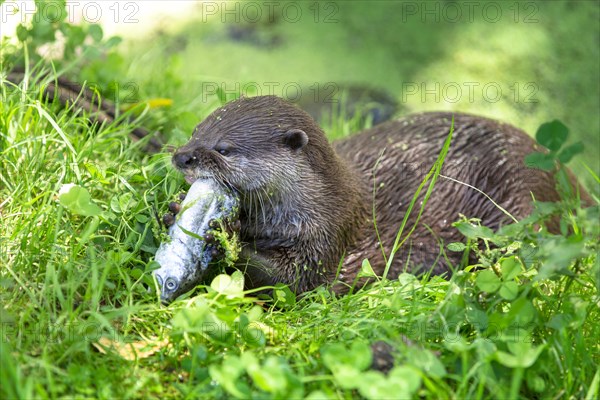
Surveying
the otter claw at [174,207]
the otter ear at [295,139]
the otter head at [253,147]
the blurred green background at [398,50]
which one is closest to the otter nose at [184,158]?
the otter head at [253,147]

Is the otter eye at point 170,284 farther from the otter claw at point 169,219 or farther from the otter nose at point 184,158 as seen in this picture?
the otter nose at point 184,158

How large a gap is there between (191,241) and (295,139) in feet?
1.60

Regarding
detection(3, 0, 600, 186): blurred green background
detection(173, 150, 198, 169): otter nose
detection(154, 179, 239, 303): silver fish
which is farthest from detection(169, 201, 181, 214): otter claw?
detection(3, 0, 600, 186): blurred green background

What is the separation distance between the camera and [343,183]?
2721mm

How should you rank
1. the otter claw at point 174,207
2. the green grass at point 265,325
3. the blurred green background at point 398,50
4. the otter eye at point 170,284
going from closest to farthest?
the green grass at point 265,325 < the otter eye at point 170,284 < the otter claw at point 174,207 < the blurred green background at point 398,50

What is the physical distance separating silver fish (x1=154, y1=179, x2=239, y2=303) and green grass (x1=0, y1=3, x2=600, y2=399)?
64mm

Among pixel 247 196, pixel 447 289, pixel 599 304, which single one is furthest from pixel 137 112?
pixel 599 304

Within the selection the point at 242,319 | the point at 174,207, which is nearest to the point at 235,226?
the point at 174,207

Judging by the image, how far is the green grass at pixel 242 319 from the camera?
5.96 ft

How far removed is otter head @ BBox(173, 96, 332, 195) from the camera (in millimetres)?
2434

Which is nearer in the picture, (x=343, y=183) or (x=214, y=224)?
(x=214, y=224)

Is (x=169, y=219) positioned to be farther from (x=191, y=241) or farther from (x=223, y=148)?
(x=223, y=148)

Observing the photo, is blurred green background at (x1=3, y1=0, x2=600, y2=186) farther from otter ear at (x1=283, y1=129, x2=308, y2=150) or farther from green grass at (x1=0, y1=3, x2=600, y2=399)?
green grass at (x1=0, y1=3, x2=600, y2=399)

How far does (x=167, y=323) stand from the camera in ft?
7.05
